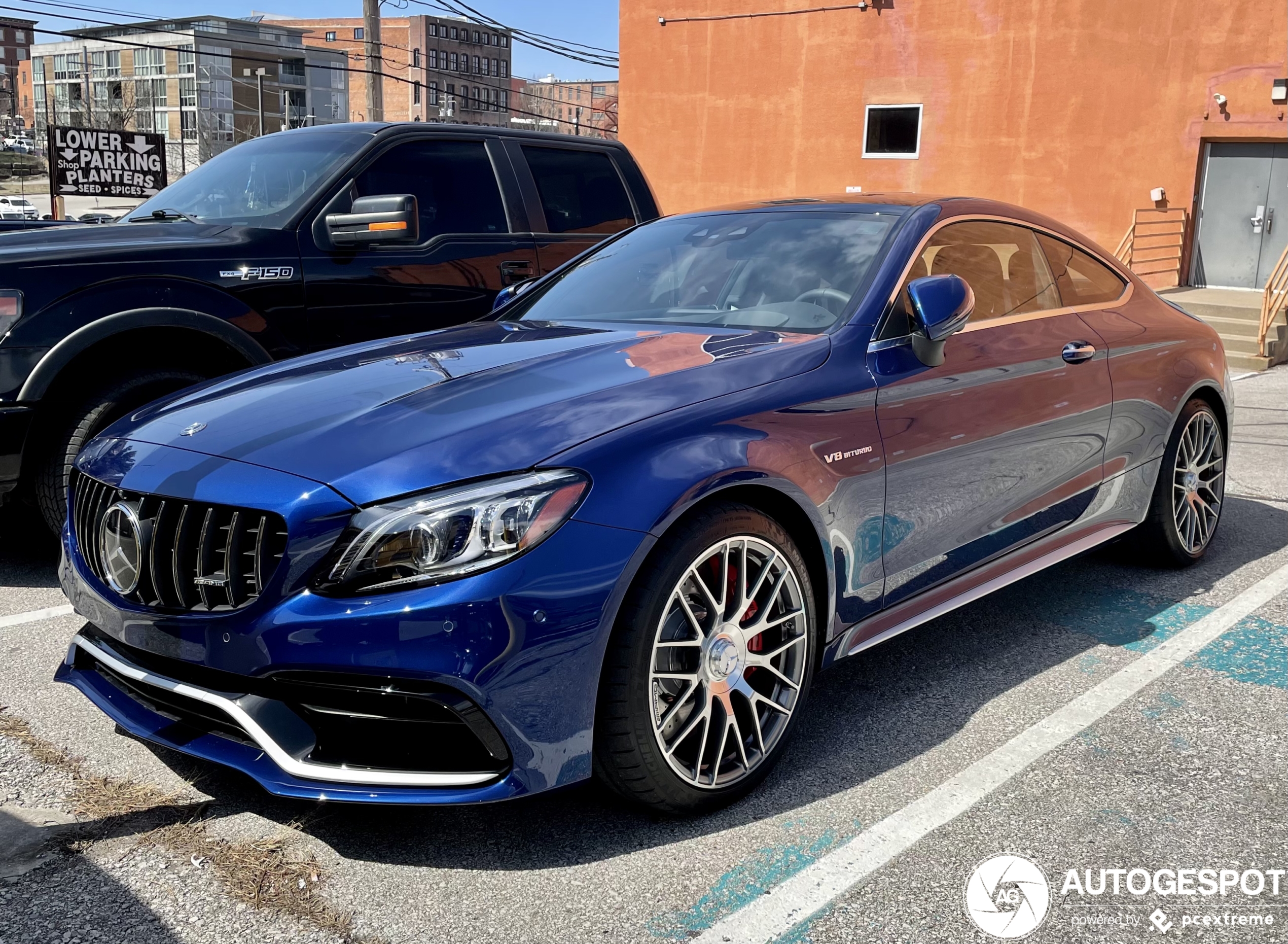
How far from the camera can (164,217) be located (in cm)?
554

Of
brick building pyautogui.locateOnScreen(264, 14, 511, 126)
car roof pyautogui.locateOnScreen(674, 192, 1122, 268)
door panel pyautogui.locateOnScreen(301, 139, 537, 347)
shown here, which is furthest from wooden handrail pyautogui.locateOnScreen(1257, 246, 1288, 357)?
brick building pyautogui.locateOnScreen(264, 14, 511, 126)

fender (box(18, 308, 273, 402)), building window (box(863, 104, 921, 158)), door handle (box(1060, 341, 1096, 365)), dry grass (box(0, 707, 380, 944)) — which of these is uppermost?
building window (box(863, 104, 921, 158))

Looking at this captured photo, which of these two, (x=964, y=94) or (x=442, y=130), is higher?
(x=964, y=94)

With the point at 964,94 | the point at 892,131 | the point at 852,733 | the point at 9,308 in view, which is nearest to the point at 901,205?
the point at 852,733

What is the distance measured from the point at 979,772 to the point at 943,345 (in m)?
1.28

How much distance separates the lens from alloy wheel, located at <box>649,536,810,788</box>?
8.85 ft

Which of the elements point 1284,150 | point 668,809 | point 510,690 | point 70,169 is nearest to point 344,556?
point 510,690

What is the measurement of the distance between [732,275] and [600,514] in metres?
1.62

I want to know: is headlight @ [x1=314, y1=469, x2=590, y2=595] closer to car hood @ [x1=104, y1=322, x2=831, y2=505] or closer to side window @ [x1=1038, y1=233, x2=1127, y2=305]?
car hood @ [x1=104, y1=322, x2=831, y2=505]

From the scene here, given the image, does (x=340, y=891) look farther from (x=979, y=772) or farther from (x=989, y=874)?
(x=979, y=772)

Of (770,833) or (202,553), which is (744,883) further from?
(202,553)

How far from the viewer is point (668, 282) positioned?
13.0 ft

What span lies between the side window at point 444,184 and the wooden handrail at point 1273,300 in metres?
10.7

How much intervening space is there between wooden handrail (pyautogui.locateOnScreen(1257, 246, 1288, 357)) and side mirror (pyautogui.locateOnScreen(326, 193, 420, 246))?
1160 centimetres
